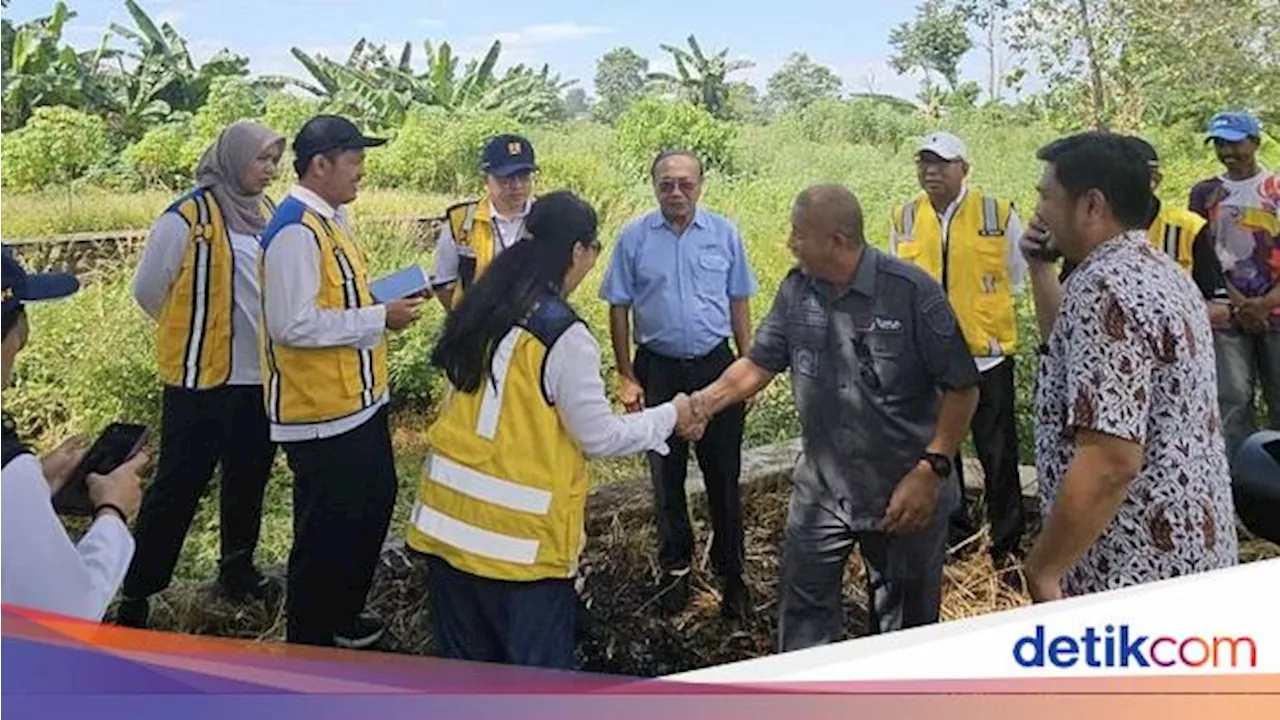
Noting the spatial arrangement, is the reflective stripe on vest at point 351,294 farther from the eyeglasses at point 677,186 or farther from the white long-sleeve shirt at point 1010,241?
the white long-sleeve shirt at point 1010,241

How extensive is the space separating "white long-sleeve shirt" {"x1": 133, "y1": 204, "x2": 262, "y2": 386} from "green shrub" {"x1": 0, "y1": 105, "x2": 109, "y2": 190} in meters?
0.28

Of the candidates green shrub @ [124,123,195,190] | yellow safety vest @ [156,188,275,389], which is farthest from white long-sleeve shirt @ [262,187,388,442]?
green shrub @ [124,123,195,190]

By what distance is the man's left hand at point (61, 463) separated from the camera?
187 cm

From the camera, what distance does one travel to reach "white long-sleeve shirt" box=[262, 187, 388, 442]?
9.45ft

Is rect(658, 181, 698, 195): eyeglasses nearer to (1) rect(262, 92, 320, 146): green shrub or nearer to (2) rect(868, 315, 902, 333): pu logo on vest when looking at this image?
(1) rect(262, 92, 320, 146): green shrub

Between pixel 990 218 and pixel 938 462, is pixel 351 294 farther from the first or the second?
pixel 990 218

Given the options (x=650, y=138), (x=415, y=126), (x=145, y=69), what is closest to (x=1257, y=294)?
(x=650, y=138)

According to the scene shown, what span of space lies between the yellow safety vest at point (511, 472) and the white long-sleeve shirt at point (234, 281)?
3.95 ft

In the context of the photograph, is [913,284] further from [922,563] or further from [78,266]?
[78,266]

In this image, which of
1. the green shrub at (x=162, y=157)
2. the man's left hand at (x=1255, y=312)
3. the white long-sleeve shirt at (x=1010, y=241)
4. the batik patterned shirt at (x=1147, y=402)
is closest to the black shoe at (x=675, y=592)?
the white long-sleeve shirt at (x=1010, y=241)

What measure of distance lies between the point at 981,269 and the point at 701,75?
1.76 meters

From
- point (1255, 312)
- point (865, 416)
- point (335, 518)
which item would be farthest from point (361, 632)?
point (1255, 312)

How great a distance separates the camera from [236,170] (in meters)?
3.27

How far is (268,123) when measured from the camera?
3.15m
